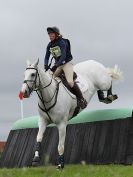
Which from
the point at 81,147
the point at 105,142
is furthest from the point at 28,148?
the point at 105,142

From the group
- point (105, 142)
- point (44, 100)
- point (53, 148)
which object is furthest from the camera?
point (53, 148)

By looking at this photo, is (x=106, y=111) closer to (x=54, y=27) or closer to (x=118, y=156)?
(x=118, y=156)

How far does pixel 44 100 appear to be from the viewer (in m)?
10.3

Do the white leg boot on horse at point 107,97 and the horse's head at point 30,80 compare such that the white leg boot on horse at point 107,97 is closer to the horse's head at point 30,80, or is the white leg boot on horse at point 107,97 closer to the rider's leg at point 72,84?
the rider's leg at point 72,84

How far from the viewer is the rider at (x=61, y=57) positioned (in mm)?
10938

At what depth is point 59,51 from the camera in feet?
36.3

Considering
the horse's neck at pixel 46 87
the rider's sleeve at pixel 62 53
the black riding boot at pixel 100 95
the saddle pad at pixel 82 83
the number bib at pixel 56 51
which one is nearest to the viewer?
the horse's neck at pixel 46 87

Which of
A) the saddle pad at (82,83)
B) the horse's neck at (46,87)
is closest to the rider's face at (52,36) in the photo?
the horse's neck at (46,87)

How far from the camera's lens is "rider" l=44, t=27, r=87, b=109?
35.9 ft

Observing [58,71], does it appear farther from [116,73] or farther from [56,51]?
[116,73]

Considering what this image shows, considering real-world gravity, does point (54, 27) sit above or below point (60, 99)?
above

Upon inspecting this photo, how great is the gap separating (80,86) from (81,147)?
281 cm

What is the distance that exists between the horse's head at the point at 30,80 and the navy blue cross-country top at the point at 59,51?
3.74 ft

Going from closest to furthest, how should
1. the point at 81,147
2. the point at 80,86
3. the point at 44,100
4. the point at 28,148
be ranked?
the point at 44,100, the point at 80,86, the point at 81,147, the point at 28,148
